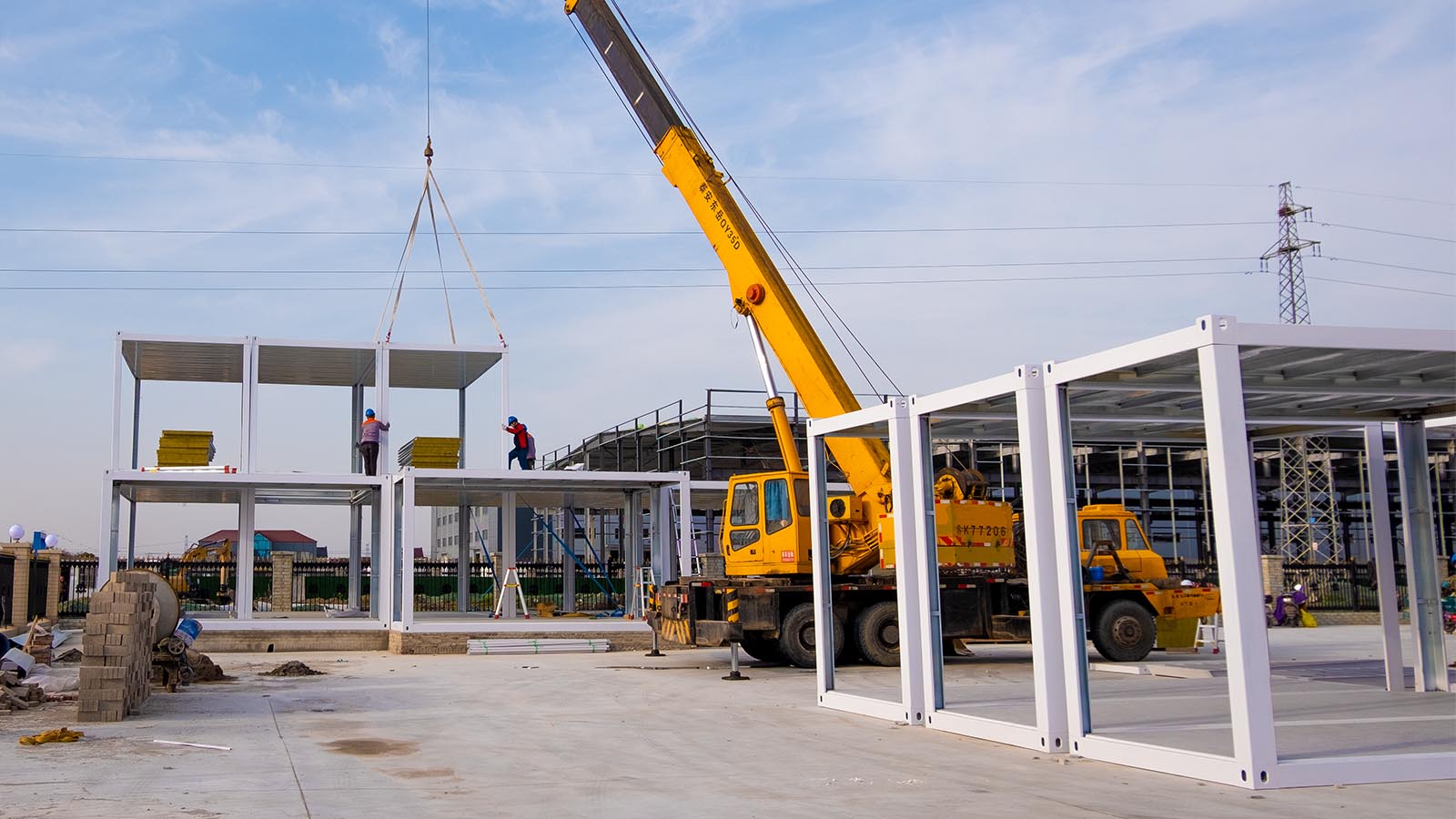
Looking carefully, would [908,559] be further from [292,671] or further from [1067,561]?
[292,671]

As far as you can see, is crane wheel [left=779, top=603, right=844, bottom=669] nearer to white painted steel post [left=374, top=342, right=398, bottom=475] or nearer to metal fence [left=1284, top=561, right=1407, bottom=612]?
white painted steel post [left=374, top=342, right=398, bottom=475]

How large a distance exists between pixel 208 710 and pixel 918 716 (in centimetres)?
748

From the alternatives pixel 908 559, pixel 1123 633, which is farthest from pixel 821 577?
pixel 1123 633

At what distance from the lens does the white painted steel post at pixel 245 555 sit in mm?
23688

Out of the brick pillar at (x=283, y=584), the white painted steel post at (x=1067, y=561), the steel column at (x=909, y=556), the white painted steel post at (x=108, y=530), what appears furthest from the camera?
the brick pillar at (x=283, y=584)

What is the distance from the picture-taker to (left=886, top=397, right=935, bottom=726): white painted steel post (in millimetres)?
11773

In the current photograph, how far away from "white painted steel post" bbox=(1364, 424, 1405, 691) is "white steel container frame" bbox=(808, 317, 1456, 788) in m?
0.02

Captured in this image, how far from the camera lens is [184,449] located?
23.6 m

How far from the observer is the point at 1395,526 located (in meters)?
51.2

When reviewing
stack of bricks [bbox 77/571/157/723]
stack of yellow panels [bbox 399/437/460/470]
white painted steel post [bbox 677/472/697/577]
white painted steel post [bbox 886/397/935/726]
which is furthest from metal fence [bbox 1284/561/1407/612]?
stack of bricks [bbox 77/571/157/723]

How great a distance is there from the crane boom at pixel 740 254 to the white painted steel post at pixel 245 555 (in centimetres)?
1080

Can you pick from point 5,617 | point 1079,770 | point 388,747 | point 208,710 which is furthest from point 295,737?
point 5,617

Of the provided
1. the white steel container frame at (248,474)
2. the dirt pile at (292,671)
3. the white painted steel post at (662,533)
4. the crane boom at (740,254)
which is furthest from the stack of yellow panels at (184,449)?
the crane boom at (740,254)

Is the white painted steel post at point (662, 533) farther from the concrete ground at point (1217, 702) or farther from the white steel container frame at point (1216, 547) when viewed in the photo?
the white steel container frame at point (1216, 547)
